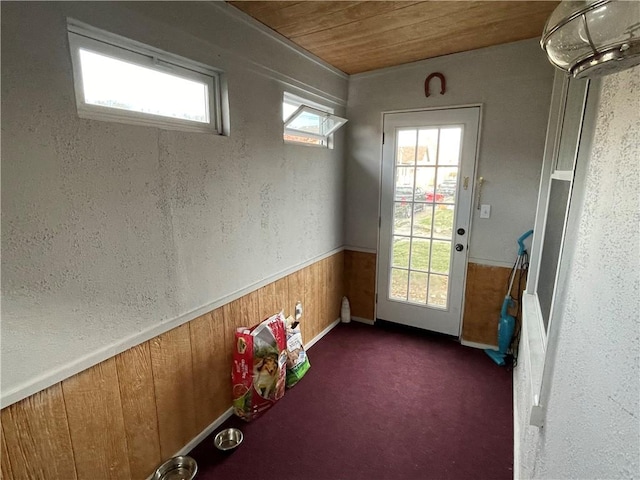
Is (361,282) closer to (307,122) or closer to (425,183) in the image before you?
(425,183)

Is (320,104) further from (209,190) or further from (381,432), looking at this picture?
(381,432)

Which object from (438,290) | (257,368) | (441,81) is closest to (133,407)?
(257,368)

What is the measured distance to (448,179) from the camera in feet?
9.05

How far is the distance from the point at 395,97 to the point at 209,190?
1.90 metres

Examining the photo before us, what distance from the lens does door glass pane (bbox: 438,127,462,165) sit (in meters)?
2.68

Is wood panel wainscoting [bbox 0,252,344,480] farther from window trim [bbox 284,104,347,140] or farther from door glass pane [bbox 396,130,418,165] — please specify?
door glass pane [bbox 396,130,418,165]

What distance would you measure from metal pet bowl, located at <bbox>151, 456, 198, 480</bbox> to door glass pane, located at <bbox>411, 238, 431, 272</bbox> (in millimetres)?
2224

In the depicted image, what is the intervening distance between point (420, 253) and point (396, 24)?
179cm

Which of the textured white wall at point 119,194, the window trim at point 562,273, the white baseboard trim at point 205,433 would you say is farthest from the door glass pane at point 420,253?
the white baseboard trim at point 205,433

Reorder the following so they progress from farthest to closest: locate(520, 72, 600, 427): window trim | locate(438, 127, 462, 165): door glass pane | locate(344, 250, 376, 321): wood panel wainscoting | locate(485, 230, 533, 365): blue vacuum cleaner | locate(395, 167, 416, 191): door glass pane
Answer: locate(344, 250, 376, 321): wood panel wainscoting < locate(395, 167, 416, 191): door glass pane < locate(438, 127, 462, 165): door glass pane < locate(485, 230, 533, 365): blue vacuum cleaner < locate(520, 72, 600, 427): window trim

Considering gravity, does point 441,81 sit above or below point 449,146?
above

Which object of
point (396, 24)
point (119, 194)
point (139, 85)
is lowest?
point (119, 194)

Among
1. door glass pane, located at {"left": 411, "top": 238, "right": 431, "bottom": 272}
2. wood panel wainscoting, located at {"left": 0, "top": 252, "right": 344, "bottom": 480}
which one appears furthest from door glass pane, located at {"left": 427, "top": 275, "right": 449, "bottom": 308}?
wood panel wainscoting, located at {"left": 0, "top": 252, "right": 344, "bottom": 480}

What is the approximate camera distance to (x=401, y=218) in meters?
3.01
